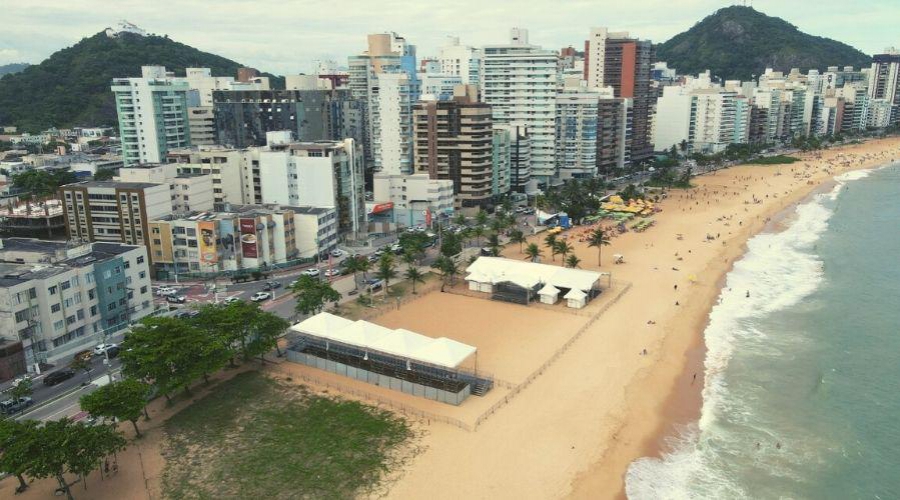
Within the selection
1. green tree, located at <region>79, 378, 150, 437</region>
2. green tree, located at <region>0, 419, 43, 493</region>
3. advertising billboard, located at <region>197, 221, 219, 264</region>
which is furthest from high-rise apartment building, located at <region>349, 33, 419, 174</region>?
green tree, located at <region>0, 419, 43, 493</region>

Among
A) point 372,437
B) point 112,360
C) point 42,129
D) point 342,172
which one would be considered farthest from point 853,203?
point 42,129

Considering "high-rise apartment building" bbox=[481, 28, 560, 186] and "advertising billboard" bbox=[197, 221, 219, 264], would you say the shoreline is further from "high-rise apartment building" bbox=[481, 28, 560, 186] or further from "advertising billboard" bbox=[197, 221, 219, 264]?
"high-rise apartment building" bbox=[481, 28, 560, 186]

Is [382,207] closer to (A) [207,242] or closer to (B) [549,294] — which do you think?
(A) [207,242]

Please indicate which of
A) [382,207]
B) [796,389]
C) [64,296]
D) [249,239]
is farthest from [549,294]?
[64,296]

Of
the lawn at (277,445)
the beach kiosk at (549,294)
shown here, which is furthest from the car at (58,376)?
the beach kiosk at (549,294)

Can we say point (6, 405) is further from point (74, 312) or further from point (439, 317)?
point (439, 317)

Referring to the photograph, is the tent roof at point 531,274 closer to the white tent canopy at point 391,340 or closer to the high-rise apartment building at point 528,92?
the white tent canopy at point 391,340
